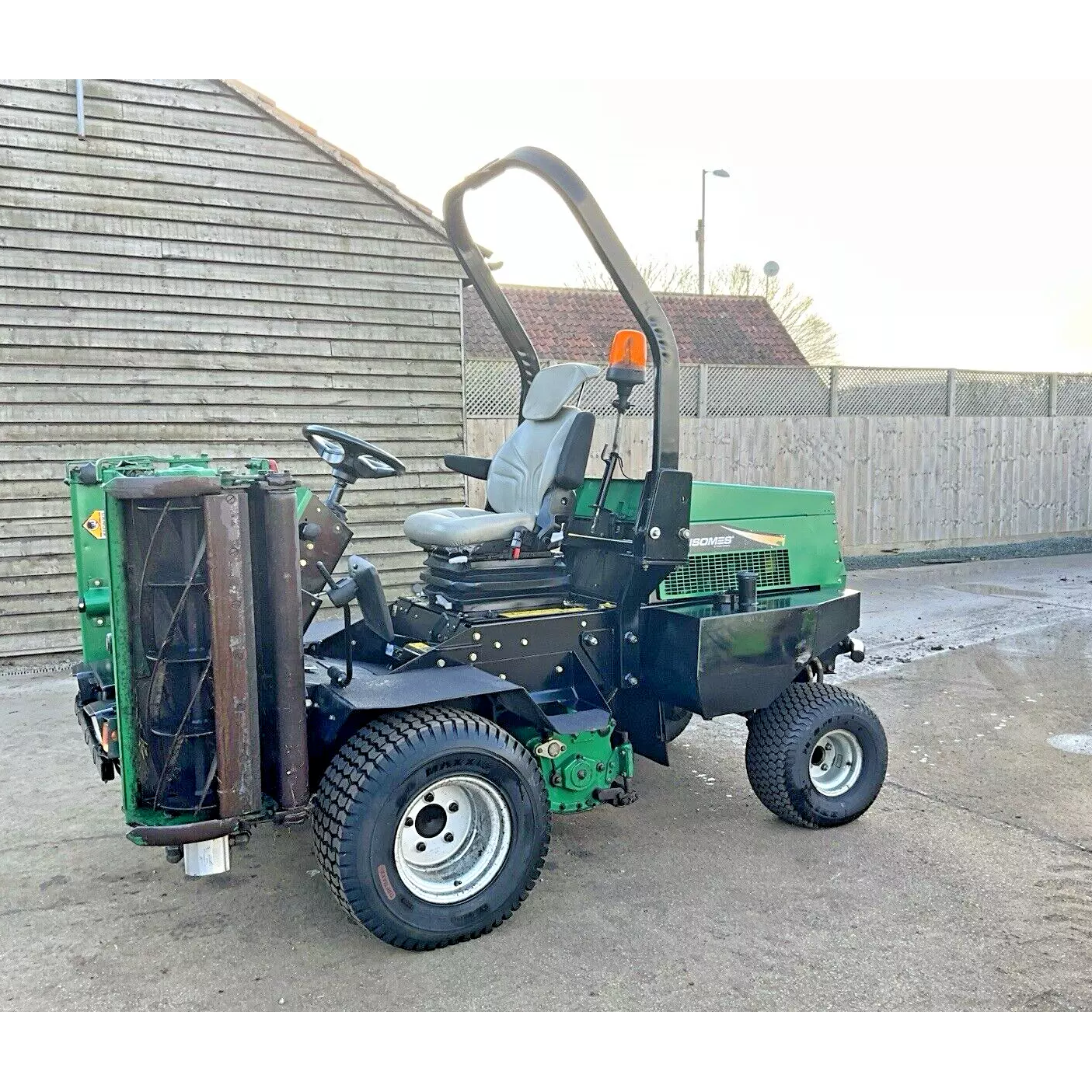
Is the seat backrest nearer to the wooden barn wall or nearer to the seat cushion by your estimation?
the seat cushion

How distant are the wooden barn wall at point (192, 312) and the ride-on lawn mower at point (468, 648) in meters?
3.92

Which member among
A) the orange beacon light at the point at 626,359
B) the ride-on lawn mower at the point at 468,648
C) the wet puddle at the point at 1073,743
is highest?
the orange beacon light at the point at 626,359

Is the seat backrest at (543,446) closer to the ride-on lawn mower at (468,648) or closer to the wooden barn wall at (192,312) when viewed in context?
the ride-on lawn mower at (468,648)

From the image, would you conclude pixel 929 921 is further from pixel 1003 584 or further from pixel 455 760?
pixel 1003 584

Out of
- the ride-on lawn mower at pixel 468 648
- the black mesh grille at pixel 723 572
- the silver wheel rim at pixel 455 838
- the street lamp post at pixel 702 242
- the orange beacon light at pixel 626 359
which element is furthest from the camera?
the street lamp post at pixel 702 242

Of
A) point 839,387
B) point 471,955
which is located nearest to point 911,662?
point 471,955

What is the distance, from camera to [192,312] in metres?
8.06

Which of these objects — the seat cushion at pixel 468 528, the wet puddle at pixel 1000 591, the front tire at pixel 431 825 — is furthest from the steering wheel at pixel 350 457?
the wet puddle at pixel 1000 591

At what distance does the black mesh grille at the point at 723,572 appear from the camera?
4.19 m

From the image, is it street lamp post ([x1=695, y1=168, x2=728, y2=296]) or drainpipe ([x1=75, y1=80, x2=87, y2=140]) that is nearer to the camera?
drainpipe ([x1=75, y1=80, x2=87, y2=140])

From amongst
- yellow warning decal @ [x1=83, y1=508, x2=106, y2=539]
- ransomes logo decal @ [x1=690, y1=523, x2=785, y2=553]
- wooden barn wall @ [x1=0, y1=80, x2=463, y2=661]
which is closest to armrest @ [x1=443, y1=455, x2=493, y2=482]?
ransomes logo decal @ [x1=690, y1=523, x2=785, y2=553]

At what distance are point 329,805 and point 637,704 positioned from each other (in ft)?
4.99

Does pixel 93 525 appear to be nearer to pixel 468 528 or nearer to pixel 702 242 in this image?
pixel 468 528

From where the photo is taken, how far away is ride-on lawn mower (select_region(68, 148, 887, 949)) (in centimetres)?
296
